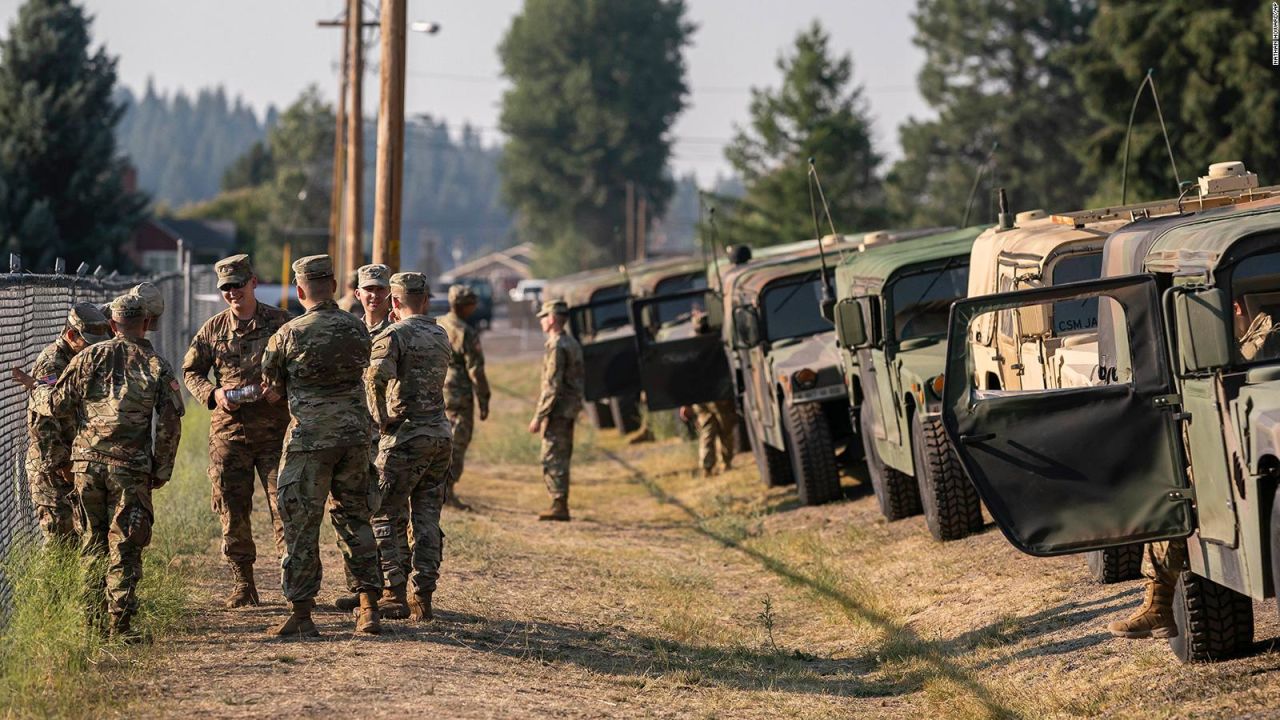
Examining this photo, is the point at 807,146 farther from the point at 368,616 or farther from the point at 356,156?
the point at 368,616

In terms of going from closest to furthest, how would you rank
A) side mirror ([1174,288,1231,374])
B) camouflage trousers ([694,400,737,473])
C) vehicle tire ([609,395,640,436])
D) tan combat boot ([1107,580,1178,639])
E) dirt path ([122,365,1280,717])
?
side mirror ([1174,288,1231,374]) < dirt path ([122,365,1280,717]) < tan combat boot ([1107,580,1178,639]) < camouflage trousers ([694,400,737,473]) < vehicle tire ([609,395,640,436])

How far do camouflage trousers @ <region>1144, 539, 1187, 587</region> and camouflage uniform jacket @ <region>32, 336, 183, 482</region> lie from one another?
191 inches

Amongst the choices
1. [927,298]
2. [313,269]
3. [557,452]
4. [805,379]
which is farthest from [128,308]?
[557,452]

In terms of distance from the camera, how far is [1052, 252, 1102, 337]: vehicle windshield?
11.4 m

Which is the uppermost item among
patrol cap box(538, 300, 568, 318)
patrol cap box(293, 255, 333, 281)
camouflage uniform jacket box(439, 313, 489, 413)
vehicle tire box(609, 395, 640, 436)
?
vehicle tire box(609, 395, 640, 436)

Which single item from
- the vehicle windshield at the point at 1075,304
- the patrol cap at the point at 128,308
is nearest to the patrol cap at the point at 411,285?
the patrol cap at the point at 128,308

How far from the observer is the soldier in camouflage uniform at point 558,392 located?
53.9ft

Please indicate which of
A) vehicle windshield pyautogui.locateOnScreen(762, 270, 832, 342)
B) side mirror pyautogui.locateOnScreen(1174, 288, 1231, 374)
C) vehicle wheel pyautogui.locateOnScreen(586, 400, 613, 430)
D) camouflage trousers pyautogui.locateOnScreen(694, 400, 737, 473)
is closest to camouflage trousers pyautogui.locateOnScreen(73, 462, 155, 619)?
side mirror pyautogui.locateOnScreen(1174, 288, 1231, 374)

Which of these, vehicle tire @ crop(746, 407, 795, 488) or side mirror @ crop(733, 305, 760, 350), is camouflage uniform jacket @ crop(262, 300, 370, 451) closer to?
side mirror @ crop(733, 305, 760, 350)

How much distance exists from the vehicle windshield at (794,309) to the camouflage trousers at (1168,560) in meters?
8.50

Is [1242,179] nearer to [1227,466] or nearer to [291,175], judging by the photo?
[1227,466]

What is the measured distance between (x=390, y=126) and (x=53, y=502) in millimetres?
7692

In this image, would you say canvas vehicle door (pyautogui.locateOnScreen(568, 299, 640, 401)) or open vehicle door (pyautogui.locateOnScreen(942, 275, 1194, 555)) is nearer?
open vehicle door (pyautogui.locateOnScreen(942, 275, 1194, 555))

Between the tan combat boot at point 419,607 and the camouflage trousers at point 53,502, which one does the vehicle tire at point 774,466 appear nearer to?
the tan combat boot at point 419,607
